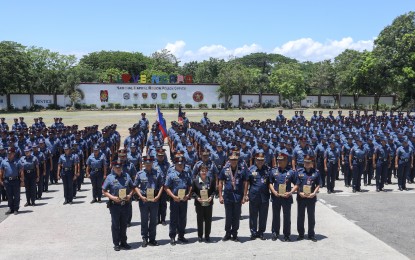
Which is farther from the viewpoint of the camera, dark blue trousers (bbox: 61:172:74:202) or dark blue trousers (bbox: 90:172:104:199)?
dark blue trousers (bbox: 61:172:74:202)

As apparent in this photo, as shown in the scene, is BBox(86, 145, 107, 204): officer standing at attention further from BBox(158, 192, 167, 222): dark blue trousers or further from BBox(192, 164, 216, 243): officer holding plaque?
BBox(192, 164, 216, 243): officer holding plaque

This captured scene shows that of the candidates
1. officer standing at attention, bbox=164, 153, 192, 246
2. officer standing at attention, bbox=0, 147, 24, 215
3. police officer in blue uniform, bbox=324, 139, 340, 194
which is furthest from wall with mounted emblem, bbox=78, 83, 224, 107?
officer standing at attention, bbox=164, 153, 192, 246

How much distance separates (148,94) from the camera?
5456 cm

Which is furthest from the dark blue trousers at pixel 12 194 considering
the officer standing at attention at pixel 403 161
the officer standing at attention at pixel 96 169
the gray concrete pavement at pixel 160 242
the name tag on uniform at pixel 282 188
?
the officer standing at attention at pixel 403 161

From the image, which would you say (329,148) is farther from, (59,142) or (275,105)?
(275,105)

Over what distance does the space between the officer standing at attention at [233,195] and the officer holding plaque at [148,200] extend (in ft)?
4.09

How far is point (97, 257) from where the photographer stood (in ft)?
24.1

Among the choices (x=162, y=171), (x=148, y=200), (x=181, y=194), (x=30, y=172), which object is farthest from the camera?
(x=30, y=172)

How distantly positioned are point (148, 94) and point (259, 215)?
4743 cm

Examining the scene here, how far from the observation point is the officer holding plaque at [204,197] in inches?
317

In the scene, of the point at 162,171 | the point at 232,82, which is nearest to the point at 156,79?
the point at 232,82

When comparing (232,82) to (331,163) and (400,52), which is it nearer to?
(400,52)

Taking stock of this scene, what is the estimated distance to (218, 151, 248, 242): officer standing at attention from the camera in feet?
26.7

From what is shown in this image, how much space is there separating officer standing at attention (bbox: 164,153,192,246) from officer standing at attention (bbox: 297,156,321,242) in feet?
7.08
